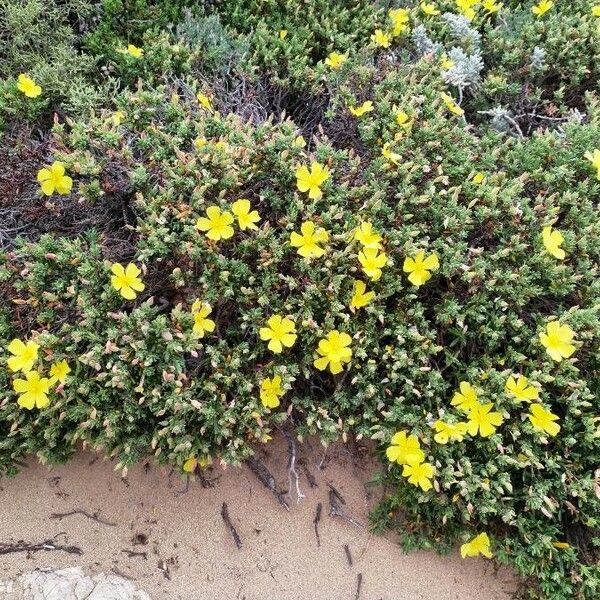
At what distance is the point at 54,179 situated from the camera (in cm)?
233

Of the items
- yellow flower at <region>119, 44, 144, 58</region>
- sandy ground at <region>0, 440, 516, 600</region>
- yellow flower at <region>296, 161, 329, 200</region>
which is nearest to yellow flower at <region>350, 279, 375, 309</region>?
yellow flower at <region>296, 161, 329, 200</region>

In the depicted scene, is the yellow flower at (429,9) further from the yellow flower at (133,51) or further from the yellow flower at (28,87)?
the yellow flower at (28,87)

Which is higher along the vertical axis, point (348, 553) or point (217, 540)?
point (348, 553)

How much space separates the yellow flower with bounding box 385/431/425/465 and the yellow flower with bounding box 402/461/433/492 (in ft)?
0.06

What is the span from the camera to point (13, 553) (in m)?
2.41

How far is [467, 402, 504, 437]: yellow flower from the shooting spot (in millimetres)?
2162

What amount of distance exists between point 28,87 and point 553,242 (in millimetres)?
2276

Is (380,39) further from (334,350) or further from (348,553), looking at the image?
(348,553)

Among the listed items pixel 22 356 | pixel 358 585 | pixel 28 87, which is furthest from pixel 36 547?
pixel 28 87

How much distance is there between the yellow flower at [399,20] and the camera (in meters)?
3.17

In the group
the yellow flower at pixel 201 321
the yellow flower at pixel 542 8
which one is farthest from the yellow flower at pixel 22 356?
the yellow flower at pixel 542 8

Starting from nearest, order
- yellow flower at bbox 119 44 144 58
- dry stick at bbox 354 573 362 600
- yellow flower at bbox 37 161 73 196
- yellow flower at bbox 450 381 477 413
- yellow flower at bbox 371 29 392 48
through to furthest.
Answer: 1. yellow flower at bbox 450 381 477 413
2. yellow flower at bbox 37 161 73 196
3. dry stick at bbox 354 573 362 600
4. yellow flower at bbox 119 44 144 58
5. yellow flower at bbox 371 29 392 48

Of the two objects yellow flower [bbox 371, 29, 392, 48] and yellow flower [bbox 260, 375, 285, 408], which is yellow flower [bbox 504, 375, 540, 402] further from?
yellow flower [bbox 371, 29, 392, 48]

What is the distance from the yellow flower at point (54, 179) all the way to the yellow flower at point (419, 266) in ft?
4.30
